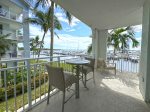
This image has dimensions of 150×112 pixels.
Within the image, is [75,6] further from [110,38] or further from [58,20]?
[58,20]

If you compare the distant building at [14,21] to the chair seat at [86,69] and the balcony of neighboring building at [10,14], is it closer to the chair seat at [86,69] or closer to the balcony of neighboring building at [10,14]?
the balcony of neighboring building at [10,14]

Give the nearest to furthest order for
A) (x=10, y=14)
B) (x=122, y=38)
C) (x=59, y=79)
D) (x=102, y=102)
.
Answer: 1. (x=59, y=79)
2. (x=102, y=102)
3. (x=122, y=38)
4. (x=10, y=14)

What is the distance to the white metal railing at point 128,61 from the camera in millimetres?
6567

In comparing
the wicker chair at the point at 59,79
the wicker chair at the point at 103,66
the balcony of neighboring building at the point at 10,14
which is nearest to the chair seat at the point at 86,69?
the wicker chair at the point at 59,79

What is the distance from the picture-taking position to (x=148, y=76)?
9.78 ft

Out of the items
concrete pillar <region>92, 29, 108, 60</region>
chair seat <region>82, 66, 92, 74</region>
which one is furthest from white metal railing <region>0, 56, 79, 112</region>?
concrete pillar <region>92, 29, 108, 60</region>

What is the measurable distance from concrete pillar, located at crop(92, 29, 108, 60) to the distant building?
8978 millimetres

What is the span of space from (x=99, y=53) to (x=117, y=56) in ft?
3.08

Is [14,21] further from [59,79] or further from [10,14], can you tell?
[59,79]

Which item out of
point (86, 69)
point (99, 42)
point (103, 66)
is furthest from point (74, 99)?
point (99, 42)

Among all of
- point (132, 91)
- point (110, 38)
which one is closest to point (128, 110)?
point (132, 91)

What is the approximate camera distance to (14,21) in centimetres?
1449

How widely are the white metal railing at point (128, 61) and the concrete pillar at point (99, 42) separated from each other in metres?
0.76

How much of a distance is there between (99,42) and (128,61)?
5.59 feet
